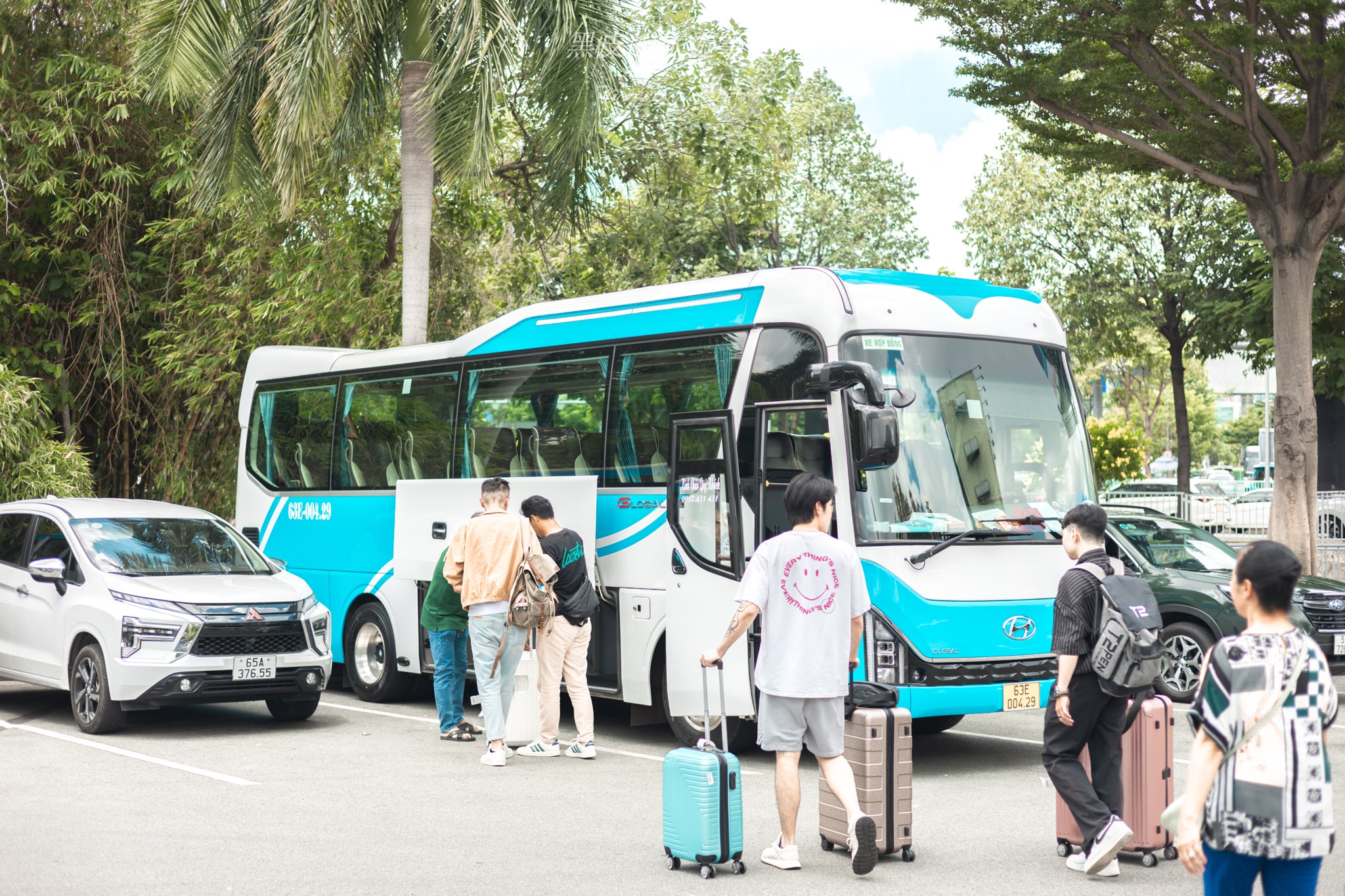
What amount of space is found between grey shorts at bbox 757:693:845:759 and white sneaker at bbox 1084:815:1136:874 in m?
1.29

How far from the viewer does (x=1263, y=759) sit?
3.90 meters

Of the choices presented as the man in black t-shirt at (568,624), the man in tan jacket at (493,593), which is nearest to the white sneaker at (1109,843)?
the man in black t-shirt at (568,624)

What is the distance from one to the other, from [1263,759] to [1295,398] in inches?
586

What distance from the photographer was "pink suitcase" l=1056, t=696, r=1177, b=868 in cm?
688

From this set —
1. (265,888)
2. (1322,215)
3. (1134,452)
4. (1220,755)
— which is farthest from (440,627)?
(1134,452)

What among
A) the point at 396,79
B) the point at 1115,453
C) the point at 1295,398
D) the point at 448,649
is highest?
the point at 396,79

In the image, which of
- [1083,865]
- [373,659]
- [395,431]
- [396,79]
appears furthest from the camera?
[396,79]

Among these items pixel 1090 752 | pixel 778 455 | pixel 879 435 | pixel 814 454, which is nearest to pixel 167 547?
pixel 778 455

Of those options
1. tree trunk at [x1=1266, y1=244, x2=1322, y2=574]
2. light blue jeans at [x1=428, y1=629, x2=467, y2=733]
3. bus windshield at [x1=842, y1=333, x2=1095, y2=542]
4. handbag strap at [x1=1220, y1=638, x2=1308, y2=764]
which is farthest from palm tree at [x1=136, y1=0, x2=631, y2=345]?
handbag strap at [x1=1220, y1=638, x2=1308, y2=764]

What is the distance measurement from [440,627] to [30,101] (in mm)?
12888

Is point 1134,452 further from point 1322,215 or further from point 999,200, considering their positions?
point 1322,215

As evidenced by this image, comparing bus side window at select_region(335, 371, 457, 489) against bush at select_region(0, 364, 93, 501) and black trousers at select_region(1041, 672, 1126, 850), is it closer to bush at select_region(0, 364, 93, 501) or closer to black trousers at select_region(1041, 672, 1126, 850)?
bush at select_region(0, 364, 93, 501)

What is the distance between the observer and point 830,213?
42.2 m

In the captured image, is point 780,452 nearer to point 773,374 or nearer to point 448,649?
point 773,374
